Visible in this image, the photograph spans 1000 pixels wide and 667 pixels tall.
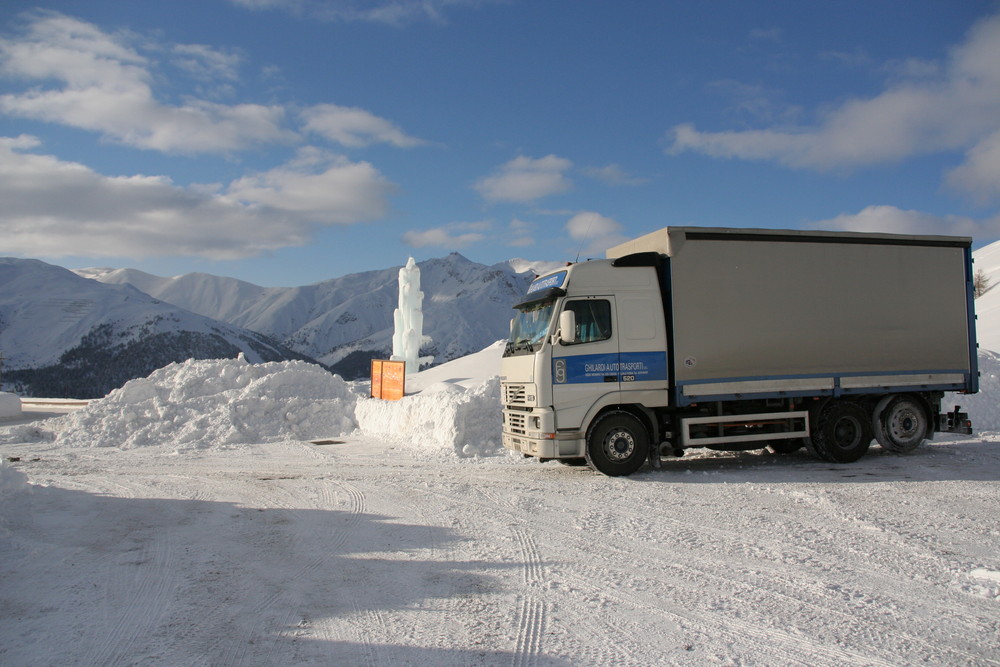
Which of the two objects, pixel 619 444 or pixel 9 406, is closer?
pixel 619 444

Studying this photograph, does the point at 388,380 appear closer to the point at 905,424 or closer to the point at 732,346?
the point at 732,346

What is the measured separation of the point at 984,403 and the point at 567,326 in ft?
42.8

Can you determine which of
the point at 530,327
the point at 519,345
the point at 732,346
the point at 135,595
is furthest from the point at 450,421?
the point at 135,595

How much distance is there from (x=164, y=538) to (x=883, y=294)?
11.2 m

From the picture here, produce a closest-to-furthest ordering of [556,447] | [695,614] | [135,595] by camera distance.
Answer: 1. [695,614]
2. [135,595]
3. [556,447]

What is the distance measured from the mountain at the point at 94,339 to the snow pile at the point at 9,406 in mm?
106193

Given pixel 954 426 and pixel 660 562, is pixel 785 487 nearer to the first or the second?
pixel 660 562

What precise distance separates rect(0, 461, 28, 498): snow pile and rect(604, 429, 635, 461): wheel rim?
7.84 meters

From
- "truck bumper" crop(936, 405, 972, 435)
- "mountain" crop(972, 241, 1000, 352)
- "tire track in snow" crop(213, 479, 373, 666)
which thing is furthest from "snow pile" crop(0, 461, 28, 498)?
"mountain" crop(972, 241, 1000, 352)

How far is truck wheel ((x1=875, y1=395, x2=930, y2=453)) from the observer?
11180mm

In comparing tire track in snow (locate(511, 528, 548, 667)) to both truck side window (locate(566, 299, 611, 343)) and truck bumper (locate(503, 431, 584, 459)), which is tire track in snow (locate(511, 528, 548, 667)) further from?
truck side window (locate(566, 299, 611, 343))

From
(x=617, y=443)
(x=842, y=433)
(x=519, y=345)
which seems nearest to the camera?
(x=617, y=443)

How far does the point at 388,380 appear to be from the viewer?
17125mm

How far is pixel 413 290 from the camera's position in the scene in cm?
5503
